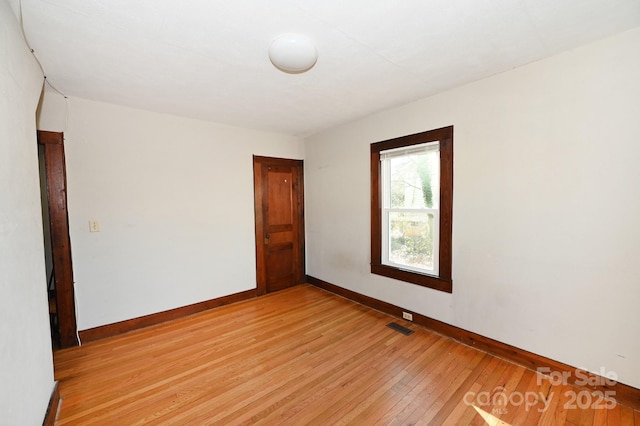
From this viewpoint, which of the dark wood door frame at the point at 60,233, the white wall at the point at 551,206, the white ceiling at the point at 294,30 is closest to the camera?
the white ceiling at the point at 294,30

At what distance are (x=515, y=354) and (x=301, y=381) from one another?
6.04 ft

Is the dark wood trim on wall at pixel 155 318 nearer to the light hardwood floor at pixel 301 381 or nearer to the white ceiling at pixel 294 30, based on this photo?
the light hardwood floor at pixel 301 381

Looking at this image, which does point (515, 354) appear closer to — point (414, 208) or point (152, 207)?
point (414, 208)

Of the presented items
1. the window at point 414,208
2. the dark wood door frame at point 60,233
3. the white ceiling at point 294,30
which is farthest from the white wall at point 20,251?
the window at point 414,208

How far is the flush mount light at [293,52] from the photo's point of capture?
171cm

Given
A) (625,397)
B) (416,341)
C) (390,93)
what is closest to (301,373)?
(416,341)

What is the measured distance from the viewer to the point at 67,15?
149cm

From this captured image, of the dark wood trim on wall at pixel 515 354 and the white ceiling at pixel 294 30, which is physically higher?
the white ceiling at pixel 294 30

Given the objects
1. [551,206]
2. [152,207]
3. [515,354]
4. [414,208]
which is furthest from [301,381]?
[152,207]

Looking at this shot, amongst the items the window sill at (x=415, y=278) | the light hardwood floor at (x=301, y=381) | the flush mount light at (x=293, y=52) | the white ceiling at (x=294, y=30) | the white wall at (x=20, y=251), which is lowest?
the light hardwood floor at (x=301, y=381)

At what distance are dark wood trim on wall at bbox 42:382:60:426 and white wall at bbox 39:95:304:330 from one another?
0.97 meters

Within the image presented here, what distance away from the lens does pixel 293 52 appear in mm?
1795

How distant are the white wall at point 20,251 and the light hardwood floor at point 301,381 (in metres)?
0.52

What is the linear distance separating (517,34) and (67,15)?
2.78 metres
